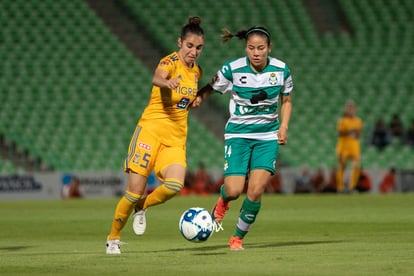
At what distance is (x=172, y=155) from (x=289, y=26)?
2145 cm

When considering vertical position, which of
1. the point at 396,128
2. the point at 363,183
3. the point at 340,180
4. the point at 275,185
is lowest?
the point at 275,185

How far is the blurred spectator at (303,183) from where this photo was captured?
24094mm

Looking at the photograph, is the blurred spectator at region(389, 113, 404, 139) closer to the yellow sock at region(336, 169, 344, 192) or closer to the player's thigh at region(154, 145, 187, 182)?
the yellow sock at region(336, 169, 344, 192)

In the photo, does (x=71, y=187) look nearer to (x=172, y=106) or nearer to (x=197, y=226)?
(x=172, y=106)

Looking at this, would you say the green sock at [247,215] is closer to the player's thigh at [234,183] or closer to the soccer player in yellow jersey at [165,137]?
the player's thigh at [234,183]

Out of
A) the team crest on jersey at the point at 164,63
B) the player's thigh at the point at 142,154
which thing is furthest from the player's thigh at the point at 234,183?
the team crest on jersey at the point at 164,63

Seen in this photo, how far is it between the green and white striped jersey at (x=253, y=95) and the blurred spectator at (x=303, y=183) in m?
14.9

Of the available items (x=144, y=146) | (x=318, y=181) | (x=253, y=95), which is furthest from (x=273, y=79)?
(x=318, y=181)

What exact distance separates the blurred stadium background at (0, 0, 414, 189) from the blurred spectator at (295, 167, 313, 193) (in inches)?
69.4

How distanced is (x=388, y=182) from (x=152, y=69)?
8.69m

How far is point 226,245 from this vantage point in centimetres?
990

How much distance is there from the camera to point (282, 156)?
2622cm

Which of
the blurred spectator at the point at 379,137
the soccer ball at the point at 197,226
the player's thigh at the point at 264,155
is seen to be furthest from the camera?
the blurred spectator at the point at 379,137

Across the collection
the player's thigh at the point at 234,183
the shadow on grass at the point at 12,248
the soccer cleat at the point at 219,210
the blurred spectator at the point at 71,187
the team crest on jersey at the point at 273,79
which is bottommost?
the blurred spectator at the point at 71,187
